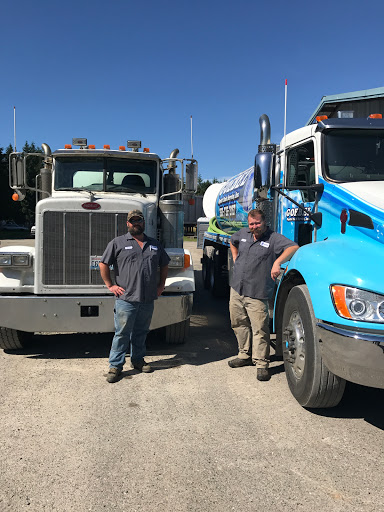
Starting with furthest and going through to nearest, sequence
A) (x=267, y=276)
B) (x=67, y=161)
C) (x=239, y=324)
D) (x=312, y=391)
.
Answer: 1. (x=67, y=161)
2. (x=239, y=324)
3. (x=267, y=276)
4. (x=312, y=391)

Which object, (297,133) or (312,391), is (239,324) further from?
(297,133)

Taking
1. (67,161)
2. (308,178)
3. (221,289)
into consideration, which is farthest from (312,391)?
(221,289)

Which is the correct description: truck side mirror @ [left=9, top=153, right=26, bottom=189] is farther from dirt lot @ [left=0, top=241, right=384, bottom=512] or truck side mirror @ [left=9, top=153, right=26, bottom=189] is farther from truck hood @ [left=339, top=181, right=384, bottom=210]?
truck hood @ [left=339, top=181, right=384, bottom=210]

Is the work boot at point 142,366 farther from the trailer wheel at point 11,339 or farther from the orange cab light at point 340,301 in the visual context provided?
the orange cab light at point 340,301

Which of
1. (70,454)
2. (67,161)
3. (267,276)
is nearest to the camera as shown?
(70,454)

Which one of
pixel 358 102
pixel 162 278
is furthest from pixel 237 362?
pixel 358 102

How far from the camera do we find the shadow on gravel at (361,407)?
3807 mm

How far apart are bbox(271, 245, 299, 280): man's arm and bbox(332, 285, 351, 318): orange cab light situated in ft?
4.36

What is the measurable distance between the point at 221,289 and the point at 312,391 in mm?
6319

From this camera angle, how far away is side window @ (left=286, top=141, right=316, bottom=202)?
4703 millimetres

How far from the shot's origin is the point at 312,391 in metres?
3.66

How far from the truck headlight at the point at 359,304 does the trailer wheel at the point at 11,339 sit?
3944mm

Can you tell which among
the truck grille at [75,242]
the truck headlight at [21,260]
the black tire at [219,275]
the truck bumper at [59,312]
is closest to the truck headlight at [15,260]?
the truck headlight at [21,260]

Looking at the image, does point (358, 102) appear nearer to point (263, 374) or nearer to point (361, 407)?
point (263, 374)
